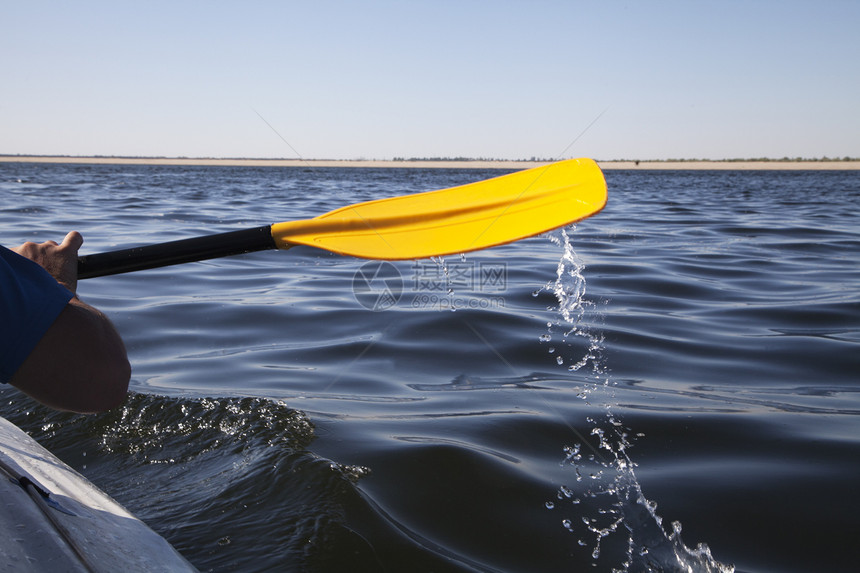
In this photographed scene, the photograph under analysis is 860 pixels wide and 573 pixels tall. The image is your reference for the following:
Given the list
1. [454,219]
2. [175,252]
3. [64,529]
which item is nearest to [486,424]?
[454,219]

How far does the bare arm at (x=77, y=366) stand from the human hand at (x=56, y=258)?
368mm

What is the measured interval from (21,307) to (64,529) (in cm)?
46

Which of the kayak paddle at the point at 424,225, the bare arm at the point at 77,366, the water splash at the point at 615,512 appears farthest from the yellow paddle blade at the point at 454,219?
the bare arm at the point at 77,366

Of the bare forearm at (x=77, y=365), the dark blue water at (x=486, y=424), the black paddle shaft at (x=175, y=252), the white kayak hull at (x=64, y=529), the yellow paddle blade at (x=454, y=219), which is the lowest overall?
the dark blue water at (x=486, y=424)

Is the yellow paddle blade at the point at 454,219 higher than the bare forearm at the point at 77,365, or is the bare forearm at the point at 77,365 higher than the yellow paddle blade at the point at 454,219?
the yellow paddle blade at the point at 454,219

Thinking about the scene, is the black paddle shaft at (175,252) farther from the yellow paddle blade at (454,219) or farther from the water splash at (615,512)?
the water splash at (615,512)

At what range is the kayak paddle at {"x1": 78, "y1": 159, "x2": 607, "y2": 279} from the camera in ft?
7.29

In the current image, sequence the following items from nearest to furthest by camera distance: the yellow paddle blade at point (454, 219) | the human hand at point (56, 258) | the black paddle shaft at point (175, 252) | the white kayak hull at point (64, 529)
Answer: the white kayak hull at point (64, 529) → the human hand at point (56, 258) → the black paddle shaft at point (175, 252) → the yellow paddle blade at point (454, 219)

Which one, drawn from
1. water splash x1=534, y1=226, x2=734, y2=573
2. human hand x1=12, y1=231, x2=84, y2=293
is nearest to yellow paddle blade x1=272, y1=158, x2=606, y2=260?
human hand x1=12, y1=231, x2=84, y2=293

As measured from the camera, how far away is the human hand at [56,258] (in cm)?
162

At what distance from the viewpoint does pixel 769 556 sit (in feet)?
6.01

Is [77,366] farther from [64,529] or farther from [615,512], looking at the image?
[615,512]

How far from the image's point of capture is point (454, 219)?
260 cm

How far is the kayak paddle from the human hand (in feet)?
1.57
